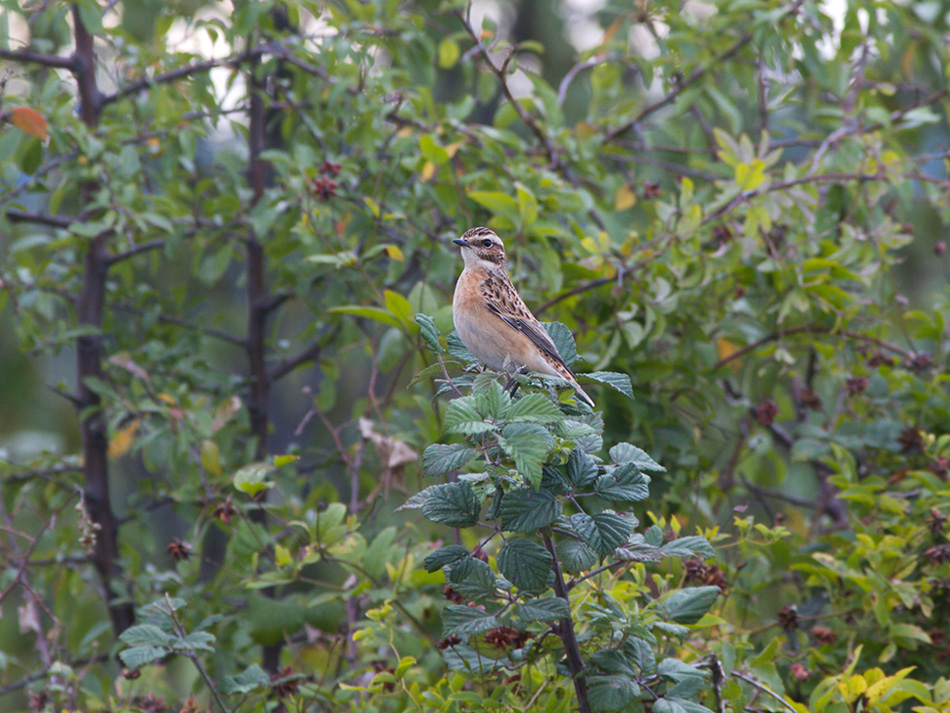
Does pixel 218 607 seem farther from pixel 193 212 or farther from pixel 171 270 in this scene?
pixel 171 270

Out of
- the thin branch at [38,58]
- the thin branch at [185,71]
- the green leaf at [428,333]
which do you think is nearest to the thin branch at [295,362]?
the thin branch at [185,71]

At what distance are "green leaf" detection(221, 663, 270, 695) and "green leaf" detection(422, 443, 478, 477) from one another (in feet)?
3.77

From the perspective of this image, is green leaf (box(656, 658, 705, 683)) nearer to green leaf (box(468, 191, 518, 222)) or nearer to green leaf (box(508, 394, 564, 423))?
green leaf (box(508, 394, 564, 423))

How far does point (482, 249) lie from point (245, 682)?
2.15m

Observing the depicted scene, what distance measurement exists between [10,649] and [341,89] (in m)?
5.78

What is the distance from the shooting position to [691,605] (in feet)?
9.12

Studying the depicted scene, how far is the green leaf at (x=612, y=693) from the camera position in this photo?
236 centimetres

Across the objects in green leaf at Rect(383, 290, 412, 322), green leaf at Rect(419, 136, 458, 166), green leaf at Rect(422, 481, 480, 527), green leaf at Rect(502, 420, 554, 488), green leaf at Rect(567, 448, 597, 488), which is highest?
green leaf at Rect(419, 136, 458, 166)

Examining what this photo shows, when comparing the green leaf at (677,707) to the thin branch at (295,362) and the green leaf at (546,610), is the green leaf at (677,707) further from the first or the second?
the thin branch at (295,362)

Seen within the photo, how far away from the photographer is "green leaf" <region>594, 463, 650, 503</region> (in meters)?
2.34

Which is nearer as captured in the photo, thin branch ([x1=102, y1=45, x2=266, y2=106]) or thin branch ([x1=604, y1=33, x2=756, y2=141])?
thin branch ([x1=102, y1=45, x2=266, y2=106])

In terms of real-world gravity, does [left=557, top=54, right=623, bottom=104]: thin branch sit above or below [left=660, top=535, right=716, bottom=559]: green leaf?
above

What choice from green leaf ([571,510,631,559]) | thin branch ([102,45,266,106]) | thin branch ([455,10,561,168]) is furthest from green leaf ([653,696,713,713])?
thin branch ([102,45,266,106])

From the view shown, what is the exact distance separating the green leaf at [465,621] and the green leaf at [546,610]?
115 millimetres
